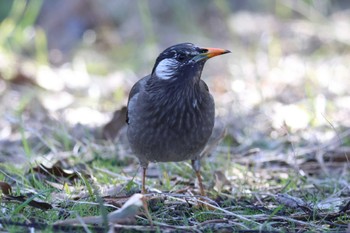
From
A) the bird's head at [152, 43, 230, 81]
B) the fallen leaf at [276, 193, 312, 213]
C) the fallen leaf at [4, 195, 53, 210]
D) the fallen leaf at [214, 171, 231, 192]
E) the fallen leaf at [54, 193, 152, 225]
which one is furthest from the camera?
the fallen leaf at [214, 171, 231, 192]

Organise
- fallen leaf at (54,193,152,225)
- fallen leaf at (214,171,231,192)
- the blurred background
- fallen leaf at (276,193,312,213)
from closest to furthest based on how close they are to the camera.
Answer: fallen leaf at (54,193,152,225) → fallen leaf at (276,193,312,213) → fallen leaf at (214,171,231,192) → the blurred background

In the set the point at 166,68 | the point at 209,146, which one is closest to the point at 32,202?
the point at 166,68

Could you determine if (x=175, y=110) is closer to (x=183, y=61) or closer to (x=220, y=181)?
(x=183, y=61)

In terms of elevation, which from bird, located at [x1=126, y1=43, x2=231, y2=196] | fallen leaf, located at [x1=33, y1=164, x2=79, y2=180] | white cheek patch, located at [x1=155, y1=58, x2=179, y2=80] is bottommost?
fallen leaf, located at [x1=33, y1=164, x2=79, y2=180]

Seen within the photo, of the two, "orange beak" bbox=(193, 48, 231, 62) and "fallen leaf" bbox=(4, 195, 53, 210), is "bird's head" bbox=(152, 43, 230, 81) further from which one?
"fallen leaf" bbox=(4, 195, 53, 210)

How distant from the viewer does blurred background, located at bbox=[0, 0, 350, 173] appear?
20.1 ft

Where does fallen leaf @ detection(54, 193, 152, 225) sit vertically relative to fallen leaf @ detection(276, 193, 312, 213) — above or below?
above

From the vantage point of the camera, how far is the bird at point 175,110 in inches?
172

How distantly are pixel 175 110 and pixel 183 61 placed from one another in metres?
0.34

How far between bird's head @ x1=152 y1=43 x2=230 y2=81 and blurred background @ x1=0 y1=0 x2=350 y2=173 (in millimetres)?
Result: 788

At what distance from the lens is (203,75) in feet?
28.8

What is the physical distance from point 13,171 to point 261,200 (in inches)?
73.4

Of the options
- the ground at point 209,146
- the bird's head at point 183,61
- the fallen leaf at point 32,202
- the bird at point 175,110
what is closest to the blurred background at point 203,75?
the ground at point 209,146

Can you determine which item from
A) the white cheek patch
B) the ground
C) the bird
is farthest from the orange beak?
the ground
